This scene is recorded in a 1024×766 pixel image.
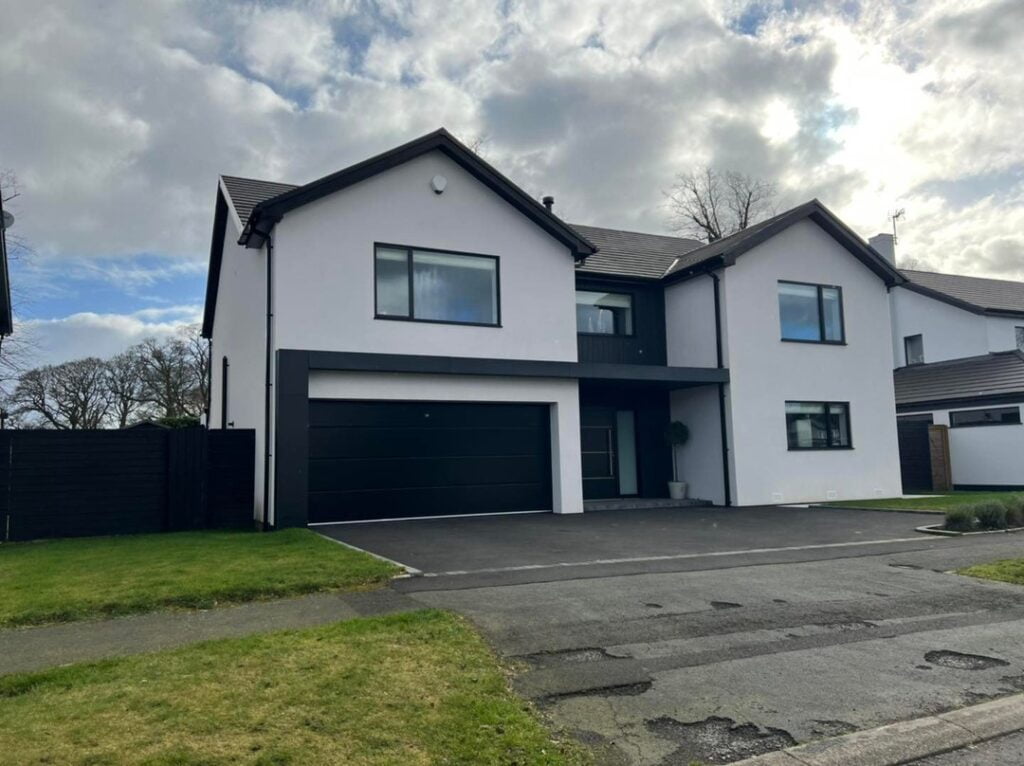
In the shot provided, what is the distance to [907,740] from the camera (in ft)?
12.4

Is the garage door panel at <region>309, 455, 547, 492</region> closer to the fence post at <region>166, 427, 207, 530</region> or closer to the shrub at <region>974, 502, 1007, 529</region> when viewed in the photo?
the fence post at <region>166, 427, 207, 530</region>

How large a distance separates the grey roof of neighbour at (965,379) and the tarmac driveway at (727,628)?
12302mm

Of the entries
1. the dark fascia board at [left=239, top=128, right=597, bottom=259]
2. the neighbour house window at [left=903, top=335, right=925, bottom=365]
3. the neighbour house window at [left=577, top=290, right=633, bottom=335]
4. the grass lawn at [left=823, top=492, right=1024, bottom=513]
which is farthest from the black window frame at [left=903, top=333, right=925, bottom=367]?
the dark fascia board at [left=239, top=128, right=597, bottom=259]

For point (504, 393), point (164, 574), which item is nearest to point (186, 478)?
point (164, 574)

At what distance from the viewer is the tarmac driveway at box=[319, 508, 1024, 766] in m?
4.03

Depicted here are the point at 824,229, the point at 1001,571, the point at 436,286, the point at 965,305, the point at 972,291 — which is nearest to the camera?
the point at 1001,571

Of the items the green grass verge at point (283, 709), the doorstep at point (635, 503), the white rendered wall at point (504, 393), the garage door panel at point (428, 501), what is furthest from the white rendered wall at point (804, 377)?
the green grass verge at point (283, 709)

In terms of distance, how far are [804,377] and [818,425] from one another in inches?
52.8

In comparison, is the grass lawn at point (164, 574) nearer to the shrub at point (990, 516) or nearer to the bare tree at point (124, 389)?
the shrub at point (990, 516)

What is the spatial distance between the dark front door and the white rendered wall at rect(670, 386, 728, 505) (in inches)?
310

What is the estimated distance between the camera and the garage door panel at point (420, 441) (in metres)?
13.3

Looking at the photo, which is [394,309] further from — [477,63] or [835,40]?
[835,40]

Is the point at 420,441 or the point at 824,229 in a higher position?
the point at 824,229

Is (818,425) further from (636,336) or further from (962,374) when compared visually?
(962,374)
